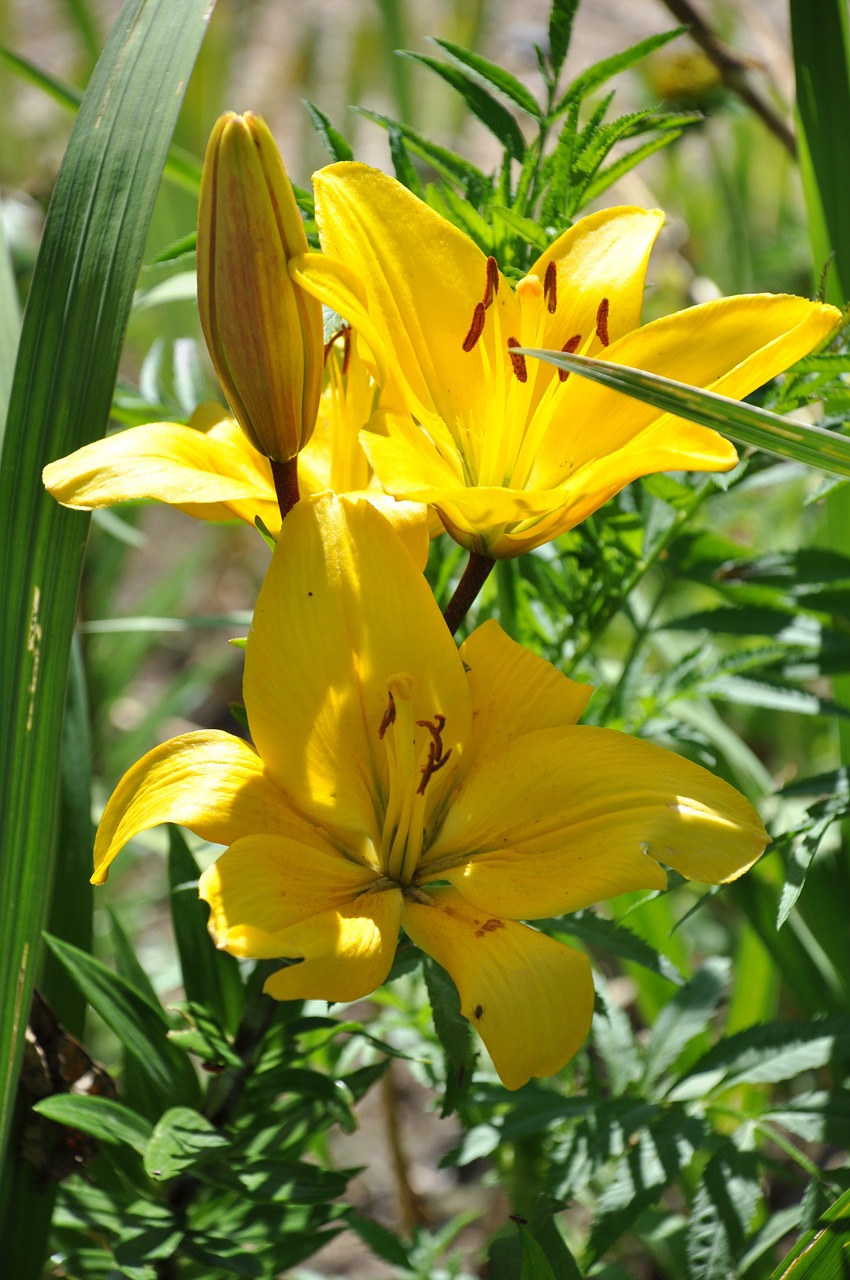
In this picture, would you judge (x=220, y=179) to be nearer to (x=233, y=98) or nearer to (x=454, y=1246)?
(x=454, y=1246)

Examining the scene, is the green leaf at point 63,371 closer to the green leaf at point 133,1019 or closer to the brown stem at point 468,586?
the green leaf at point 133,1019

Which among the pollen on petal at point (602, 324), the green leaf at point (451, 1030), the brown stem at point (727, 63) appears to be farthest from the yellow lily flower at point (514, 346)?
the brown stem at point (727, 63)

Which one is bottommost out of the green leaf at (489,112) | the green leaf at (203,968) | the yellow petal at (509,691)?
the green leaf at (203,968)

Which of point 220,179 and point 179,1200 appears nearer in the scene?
point 220,179

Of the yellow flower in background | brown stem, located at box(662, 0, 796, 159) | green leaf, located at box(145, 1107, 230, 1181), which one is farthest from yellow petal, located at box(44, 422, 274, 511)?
brown stem, located at box(662, 0, 796, 159)

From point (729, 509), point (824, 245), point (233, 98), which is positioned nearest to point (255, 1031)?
point (824, 245)
